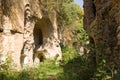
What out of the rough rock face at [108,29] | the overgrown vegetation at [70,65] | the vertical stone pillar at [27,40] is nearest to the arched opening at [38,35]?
the overgrown vegetation at [70,65]

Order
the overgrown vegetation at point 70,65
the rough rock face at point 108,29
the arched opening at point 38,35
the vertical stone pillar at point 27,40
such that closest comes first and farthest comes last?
the overgrown vegetation at point 70,65 → the rough rock face at point 108,29 → the vertical stone pillar at point 27,40 → the arched opening at point 38,35

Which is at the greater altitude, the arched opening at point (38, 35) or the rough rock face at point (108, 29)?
the arched opening at point (38, 35)

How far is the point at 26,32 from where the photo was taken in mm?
18375

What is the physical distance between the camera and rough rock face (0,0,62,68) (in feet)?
50.2

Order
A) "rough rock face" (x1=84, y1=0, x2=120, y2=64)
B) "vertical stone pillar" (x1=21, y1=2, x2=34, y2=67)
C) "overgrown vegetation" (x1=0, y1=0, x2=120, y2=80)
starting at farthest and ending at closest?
"vertical stone pillar" (x1=21, y1=2, x2=34, y2=67) → "rough rock face" (x1=84, y1=0, x2=120, y2=64) → "overgrown vegetation" (x1=0, y1=0, x2=120, y2=80)

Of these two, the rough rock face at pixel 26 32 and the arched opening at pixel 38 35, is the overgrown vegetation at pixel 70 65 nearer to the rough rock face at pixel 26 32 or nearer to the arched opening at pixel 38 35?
the rough rock face at pixel 26 32

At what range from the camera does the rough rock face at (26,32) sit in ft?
50.2

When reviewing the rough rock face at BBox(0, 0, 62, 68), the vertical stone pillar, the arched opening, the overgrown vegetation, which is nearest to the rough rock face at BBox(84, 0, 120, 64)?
the overgrown vegetation

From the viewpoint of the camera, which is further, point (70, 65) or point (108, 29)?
point (70, 65)

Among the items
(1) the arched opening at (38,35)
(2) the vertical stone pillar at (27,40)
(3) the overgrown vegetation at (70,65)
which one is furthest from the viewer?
(1) the arched opening at (38,35)

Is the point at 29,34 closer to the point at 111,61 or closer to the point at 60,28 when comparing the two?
the point at 60,28

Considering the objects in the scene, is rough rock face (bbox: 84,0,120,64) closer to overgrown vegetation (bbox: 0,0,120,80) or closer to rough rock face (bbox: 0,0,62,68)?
overgrown vegetation (bbox: 0,0,120,80)

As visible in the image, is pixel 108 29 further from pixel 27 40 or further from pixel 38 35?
pixel 38 35

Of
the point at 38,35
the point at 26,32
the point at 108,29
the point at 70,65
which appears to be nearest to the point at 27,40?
the point at 26,32
